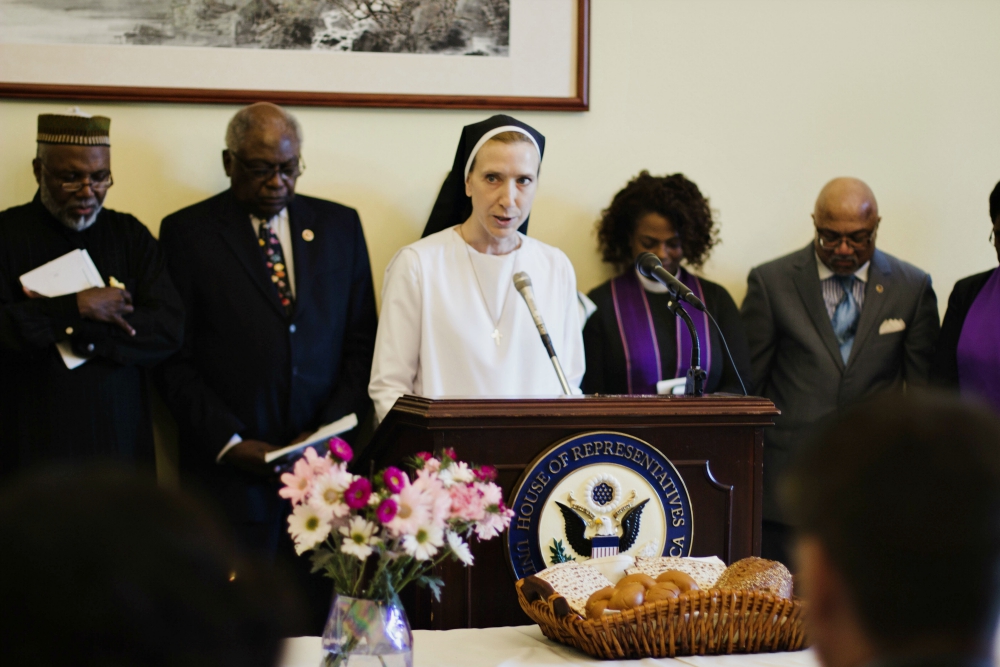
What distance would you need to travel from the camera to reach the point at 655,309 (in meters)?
4.13

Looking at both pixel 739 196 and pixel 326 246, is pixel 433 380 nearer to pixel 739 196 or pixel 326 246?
pixel 326 246

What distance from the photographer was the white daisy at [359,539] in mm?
1698

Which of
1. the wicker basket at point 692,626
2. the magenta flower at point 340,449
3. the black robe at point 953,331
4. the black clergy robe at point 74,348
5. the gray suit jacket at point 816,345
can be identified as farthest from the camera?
the gray suit jacket at point 816,345

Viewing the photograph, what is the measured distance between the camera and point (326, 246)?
384cm

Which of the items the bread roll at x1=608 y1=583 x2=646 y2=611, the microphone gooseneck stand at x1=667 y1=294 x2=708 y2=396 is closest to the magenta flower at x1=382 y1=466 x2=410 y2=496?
the bread roll at x1=608 y1=583 x2=646 y2=611

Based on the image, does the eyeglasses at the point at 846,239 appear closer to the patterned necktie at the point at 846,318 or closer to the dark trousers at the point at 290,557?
the patterned necktie at the point at 846,318

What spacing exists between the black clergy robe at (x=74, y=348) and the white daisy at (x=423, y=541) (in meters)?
2.00

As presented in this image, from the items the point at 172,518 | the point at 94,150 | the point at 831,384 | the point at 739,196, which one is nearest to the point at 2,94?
the point at 94,150

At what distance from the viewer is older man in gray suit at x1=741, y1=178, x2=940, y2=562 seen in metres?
4.18

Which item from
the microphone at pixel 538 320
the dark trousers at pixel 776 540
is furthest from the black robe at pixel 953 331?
the microphone at pixel 538 320

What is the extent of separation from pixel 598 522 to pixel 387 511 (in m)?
0.82

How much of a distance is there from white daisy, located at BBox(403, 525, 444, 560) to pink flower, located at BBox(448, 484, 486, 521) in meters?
0.06

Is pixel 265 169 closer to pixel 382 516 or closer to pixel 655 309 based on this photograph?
pixel 655 309

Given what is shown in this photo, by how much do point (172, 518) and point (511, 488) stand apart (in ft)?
5.91
